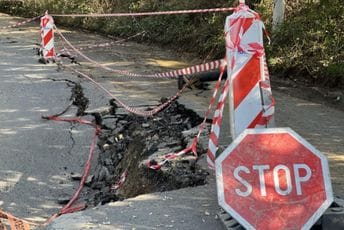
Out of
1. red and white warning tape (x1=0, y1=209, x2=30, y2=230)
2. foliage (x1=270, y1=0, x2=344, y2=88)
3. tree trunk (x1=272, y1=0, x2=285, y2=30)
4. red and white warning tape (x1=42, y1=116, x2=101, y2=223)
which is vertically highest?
tree trunk (x1=272, y1=0, x2=285, y2=30)

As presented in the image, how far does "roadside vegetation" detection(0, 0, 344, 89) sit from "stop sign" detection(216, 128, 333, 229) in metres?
5.91

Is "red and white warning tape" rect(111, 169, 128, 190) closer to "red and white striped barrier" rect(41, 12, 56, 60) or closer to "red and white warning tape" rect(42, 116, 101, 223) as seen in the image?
"red and white warning tape" rect(42, 116, 101, 223)

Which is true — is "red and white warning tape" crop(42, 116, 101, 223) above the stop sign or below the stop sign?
below

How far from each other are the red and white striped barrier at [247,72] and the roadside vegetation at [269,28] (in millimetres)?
5200

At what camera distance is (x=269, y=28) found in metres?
11.8

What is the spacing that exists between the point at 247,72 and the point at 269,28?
7424 mm

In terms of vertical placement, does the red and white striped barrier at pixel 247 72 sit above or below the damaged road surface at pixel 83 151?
above

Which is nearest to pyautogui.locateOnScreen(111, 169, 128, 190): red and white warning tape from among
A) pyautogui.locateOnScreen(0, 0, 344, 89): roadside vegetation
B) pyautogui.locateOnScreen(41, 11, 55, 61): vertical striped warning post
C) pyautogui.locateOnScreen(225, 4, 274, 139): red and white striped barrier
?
pyautogui.locateOnScreen(225, 4, 274, 139): red and white striped barrier

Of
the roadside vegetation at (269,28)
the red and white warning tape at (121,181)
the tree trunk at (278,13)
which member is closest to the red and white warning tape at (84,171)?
the red and white warning tape at (121,181)

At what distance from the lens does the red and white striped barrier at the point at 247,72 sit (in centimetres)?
466

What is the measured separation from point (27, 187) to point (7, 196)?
1.05 ft

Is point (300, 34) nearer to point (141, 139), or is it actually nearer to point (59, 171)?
point (141, 139)

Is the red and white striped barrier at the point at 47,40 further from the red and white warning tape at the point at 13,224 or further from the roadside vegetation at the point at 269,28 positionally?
the red and white warning tape at the point at 13,224

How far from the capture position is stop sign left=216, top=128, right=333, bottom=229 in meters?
3.76
